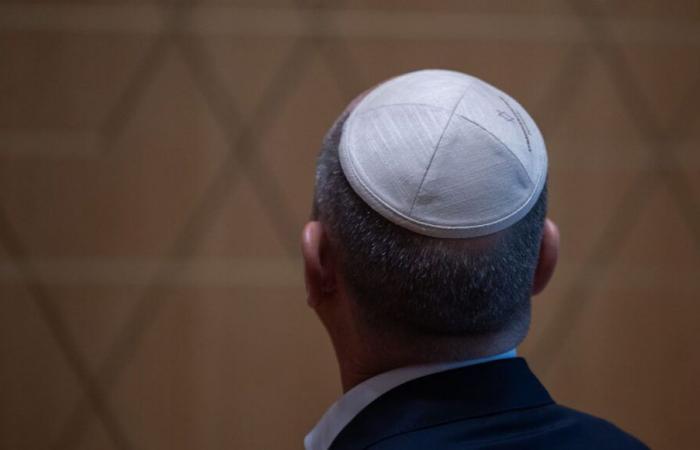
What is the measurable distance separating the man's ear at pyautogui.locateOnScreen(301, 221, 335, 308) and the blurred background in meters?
0.86

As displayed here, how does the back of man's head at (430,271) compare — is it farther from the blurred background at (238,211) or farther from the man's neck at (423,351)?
the blurred background at (238,211)

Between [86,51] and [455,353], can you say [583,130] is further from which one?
[455,353]

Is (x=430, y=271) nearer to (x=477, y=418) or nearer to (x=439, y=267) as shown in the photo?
(x=439, y=267)

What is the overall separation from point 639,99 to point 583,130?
0.13 meters

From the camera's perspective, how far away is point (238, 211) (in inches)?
63.4

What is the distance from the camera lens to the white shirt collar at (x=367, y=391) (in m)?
0.70

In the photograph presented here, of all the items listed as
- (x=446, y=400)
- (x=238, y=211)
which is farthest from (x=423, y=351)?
(x=238, y=211)

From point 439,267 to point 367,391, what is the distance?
0.13 metres

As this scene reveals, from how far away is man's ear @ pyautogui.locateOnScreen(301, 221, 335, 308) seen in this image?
73 cm

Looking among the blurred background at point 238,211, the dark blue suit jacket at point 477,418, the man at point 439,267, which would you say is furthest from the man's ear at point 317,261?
the blurred background at point 238,211

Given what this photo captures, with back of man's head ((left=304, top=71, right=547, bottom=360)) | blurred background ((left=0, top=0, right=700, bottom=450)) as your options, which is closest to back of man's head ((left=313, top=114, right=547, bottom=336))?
back of man's head ((left=304, top=71, right=547, bottom=360))

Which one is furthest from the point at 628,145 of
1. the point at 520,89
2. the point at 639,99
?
the point at 520,89

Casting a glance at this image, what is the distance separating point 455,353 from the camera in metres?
0.70

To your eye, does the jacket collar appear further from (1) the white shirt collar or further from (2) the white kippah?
(2) the white kippah
